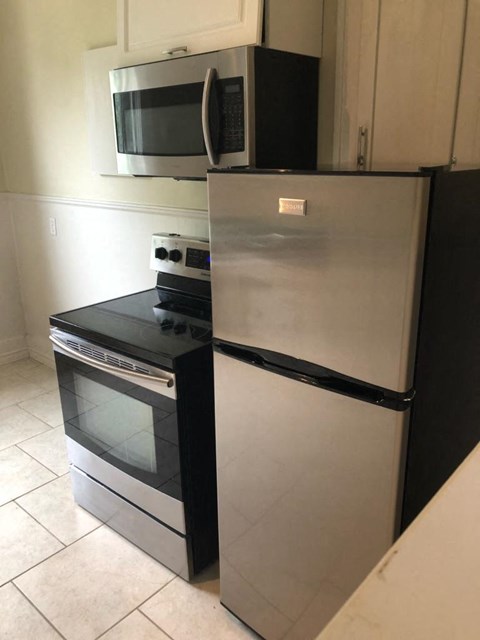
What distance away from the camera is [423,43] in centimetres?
147

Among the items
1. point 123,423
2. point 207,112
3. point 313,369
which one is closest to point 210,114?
point 207,112

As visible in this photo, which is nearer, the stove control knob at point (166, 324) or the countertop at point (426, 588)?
the countertop at point (426, 588)

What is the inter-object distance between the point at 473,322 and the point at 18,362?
10.9ft

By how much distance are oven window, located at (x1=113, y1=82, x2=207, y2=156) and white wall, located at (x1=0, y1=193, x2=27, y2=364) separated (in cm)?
196

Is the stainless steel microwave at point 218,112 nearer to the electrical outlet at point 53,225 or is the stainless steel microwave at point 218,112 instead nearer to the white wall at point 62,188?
the white wall at point 62,188

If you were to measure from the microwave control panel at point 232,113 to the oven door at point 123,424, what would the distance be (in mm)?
741

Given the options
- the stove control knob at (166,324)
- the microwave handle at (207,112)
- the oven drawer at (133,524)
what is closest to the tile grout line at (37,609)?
the oven drawer at (133,524)

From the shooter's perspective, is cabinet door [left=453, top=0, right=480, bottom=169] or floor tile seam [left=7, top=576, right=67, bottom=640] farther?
floor tile seam [left=7, top=576, right=67, bottom=640]

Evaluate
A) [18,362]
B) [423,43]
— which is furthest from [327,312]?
[18,362]

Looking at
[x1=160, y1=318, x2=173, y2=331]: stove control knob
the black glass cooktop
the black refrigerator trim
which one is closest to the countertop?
the black refrigerator trim

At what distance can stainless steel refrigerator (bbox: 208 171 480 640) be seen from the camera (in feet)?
3.61

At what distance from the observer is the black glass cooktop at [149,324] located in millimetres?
1712

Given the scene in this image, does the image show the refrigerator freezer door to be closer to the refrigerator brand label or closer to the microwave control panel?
the refrigerator brand label

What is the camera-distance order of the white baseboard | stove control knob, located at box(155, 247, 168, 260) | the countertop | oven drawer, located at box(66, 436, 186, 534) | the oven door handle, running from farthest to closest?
1. the white baseboard
2. stove control knob, located at box(155, 247, 168, 260)
3. oven drawer, located at box(66, 436, 186, 534)
4. the oven door handle
5. the countertop
